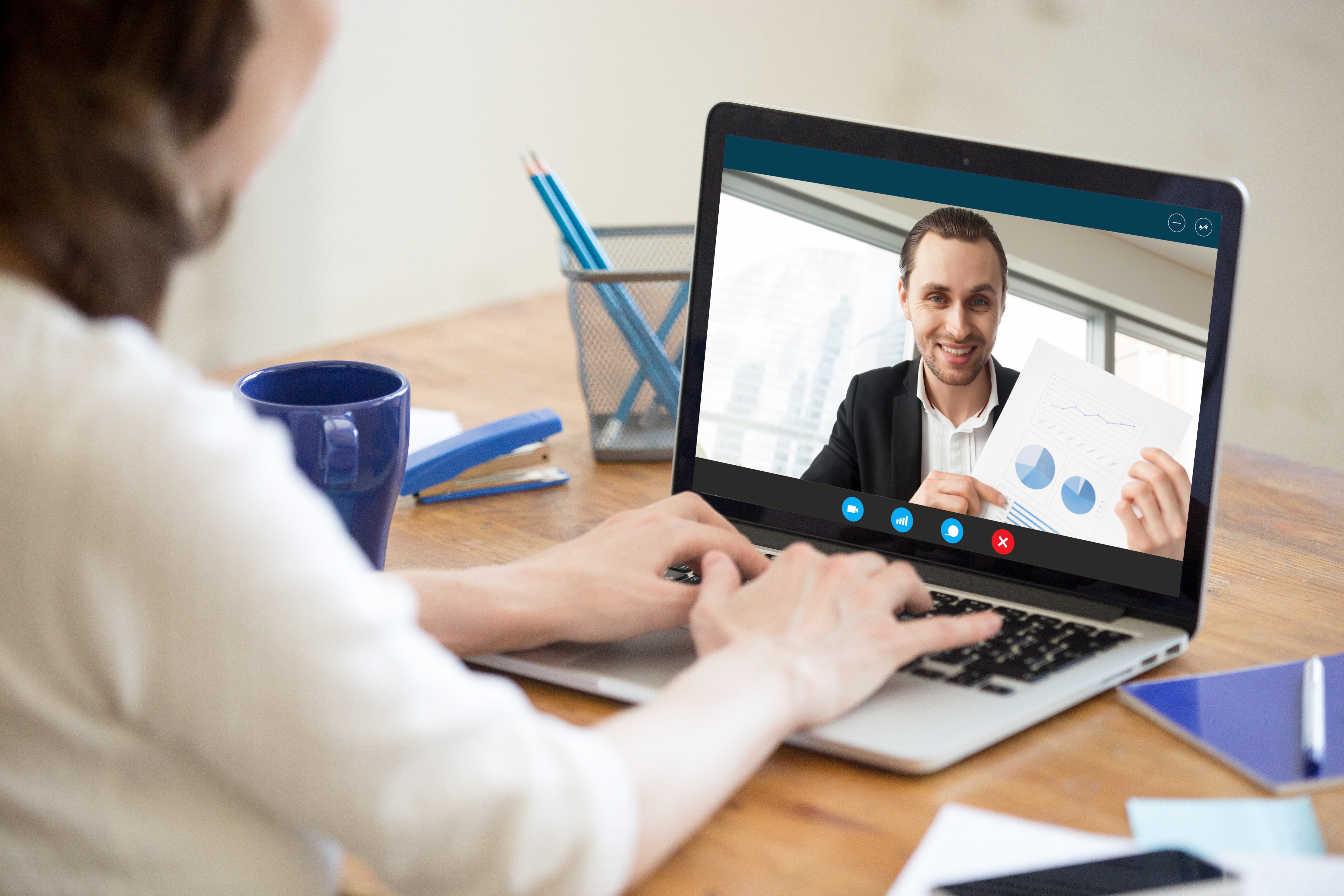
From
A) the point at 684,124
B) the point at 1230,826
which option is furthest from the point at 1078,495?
the point at 684,124

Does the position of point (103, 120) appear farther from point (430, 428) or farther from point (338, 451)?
point (430, 428)

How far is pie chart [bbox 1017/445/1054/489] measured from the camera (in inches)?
29.8

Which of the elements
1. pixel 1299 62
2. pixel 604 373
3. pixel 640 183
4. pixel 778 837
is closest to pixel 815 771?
pixel 778 837

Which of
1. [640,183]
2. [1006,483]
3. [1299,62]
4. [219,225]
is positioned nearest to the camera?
[219,225]

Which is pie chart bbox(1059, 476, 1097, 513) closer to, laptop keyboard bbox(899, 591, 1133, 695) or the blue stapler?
laptop keyboard bbox(899, 591, 1133, 695)

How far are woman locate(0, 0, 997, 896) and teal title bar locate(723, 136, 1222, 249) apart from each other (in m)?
0.43

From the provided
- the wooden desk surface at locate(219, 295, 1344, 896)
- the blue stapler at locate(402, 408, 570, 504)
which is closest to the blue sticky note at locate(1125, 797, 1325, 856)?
the wooden desk surface at locate(219, 295, 1344, 896)

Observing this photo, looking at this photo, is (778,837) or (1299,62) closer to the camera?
(778,837)

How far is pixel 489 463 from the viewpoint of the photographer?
1.03 m

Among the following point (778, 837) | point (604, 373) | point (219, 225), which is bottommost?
point (778, 837)

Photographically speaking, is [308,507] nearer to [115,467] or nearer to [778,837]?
[115,467]

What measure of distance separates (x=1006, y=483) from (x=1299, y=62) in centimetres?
149

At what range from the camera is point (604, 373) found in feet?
3.62

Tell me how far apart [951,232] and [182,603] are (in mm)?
565
